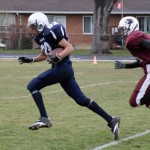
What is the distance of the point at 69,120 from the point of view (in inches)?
398

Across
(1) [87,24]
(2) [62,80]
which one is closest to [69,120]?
(2) [62,80]

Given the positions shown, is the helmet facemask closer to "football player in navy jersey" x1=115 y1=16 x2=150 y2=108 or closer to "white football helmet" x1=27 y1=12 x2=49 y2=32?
"white football helmet" x1=27 y1=12 x2=49 y2=32

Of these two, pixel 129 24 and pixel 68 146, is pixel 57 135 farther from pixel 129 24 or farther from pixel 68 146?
pixel 129 24

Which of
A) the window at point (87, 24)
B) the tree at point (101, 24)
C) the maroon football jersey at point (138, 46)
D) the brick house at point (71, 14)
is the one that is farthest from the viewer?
the window at point (87, 24)

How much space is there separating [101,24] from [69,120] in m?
26.3

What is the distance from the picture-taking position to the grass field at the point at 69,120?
8031mm

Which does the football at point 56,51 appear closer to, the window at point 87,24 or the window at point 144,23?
the window at point 87,24

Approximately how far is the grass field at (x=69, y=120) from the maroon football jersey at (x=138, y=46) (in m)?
1.18

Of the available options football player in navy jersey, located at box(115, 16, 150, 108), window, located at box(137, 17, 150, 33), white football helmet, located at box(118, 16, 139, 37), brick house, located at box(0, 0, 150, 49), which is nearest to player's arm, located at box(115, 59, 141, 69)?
football player in navy jersey, located at box(115, 16, 150, 108)

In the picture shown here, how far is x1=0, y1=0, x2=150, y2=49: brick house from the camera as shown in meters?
43.2

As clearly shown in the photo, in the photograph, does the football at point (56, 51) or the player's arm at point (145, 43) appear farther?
the football at point (56, 51)

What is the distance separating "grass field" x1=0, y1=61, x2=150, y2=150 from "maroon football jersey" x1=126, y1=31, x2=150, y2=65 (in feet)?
3.87

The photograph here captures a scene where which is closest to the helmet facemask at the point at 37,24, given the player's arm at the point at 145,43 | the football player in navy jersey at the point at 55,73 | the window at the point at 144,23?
the football player in navy jersey at the point at 55,73

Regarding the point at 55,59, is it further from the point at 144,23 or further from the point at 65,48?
the point at 144,23
